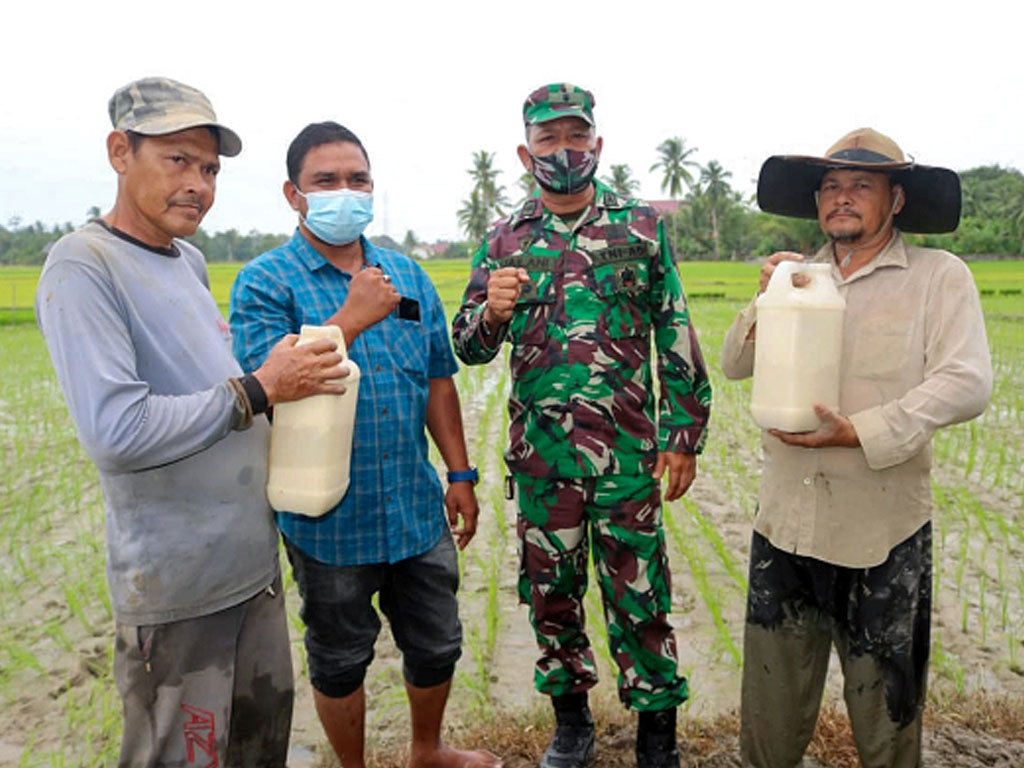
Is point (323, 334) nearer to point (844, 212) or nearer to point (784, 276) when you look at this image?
point (784, 276)

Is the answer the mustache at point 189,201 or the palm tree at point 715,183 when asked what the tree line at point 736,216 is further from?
the mustache at point 189,201

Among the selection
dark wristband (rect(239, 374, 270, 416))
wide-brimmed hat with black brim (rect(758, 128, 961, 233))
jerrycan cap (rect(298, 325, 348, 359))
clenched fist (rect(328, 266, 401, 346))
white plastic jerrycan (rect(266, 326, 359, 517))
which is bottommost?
white plastic jerrycan (rect(266, 326, 359, 517))

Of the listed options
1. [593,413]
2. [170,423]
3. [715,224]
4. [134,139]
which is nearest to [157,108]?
[134,139]

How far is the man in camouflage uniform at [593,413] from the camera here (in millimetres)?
2461

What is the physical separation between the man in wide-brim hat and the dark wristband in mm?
1355

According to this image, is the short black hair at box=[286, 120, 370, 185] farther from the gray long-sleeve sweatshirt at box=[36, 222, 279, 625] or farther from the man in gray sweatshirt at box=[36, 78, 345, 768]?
the gray long-sleeve sweatshirt at box=[36, 222, 279, 625]

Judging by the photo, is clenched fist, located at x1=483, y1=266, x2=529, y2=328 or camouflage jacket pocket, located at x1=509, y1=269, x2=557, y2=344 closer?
clenched fist, located at x1=483, y1=266, x2=529, y2=328

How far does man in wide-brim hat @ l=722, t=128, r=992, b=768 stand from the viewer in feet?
6.79

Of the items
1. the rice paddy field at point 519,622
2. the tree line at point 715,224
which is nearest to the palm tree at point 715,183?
the tree line at point 715,224

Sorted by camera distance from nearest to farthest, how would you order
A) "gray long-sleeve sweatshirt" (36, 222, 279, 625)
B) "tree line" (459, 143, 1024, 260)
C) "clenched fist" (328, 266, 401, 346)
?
"gray long-sleeve sweatshirt" (36, 222, 279, 625)
"clenched fist" (328, 266, 401, 346)
"tree line" (459, 143, 1024, 260)

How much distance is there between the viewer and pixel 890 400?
215 centimetres

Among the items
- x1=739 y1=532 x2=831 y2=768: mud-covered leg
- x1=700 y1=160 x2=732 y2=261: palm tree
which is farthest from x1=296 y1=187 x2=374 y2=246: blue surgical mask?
x1=700 y1=160 x2=732 y2=261: palm tree

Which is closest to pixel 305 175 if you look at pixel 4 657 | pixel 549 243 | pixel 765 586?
pixel 549 243

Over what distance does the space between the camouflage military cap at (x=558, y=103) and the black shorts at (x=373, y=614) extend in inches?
52.3
